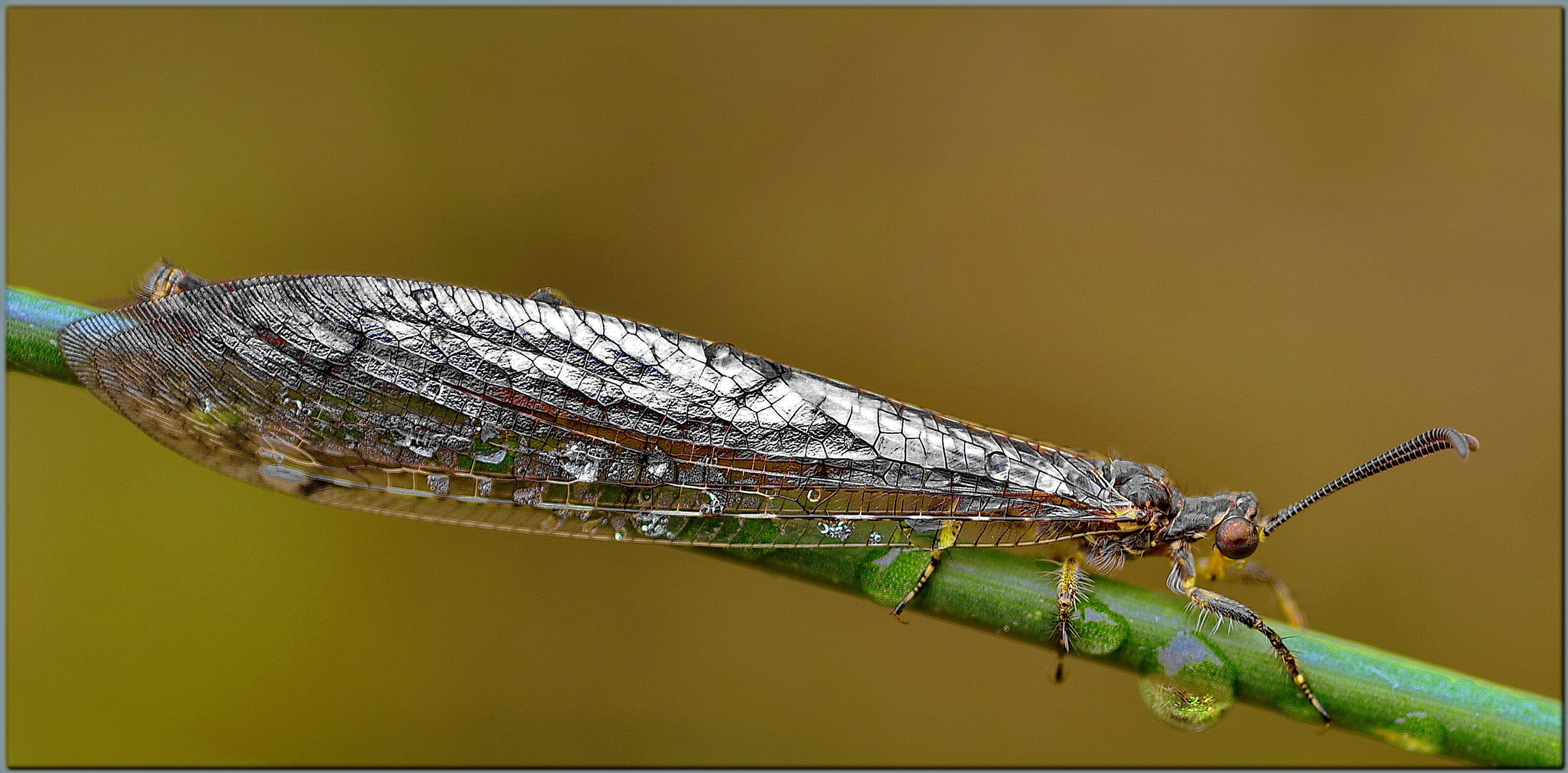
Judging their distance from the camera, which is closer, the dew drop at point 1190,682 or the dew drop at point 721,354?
the dew drop at point 1190,682

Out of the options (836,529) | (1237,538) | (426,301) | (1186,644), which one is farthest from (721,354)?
(1237,538)

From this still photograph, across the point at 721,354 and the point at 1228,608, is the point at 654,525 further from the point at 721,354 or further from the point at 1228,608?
the point at 1228,608

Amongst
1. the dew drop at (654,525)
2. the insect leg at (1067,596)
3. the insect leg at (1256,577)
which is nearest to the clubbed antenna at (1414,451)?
the insect leg at (1256,577)

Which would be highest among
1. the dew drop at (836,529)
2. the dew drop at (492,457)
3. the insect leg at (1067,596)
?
the dew drop at (492,457)

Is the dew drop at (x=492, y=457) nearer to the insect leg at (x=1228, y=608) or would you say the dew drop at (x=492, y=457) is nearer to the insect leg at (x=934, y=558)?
the insect leg at (x=934, y=558)

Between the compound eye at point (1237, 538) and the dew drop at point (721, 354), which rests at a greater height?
the dew drop at point (721, 354)

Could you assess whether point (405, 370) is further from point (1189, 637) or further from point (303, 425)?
point (1189, 637)

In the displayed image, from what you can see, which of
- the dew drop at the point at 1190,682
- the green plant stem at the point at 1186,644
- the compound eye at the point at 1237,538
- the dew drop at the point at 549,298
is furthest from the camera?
the compound eye at the point at 1237,538
